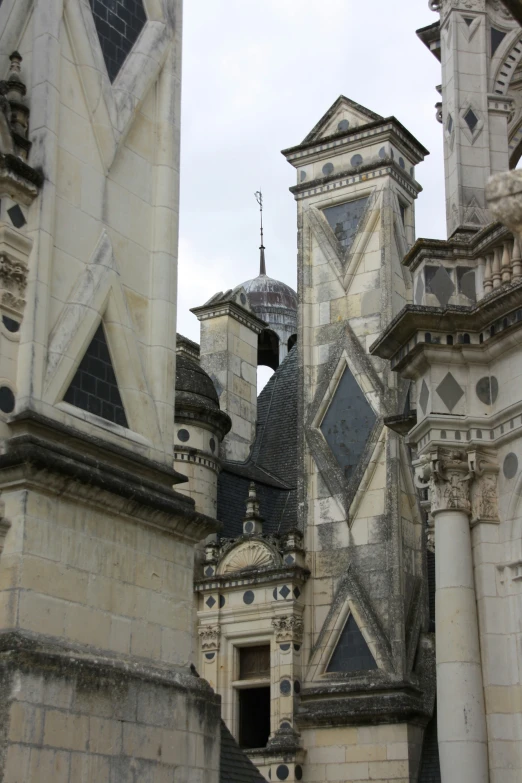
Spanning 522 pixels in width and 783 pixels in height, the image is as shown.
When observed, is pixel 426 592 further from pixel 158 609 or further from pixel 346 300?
pixel 158 609

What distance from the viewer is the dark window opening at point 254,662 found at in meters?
17.9

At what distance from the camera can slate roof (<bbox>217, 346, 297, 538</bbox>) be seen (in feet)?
67.8

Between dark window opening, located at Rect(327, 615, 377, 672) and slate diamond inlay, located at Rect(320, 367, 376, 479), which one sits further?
slate diamond inlay, located at Rect(320, 367, 376, 479)

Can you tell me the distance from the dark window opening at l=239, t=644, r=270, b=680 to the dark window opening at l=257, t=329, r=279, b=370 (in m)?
14.8

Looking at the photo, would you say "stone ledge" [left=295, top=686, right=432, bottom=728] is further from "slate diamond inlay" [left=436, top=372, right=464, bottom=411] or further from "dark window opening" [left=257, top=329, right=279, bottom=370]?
"dark window opening" [left=257, top=329, right=279, bottom=370]

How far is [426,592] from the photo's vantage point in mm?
17547

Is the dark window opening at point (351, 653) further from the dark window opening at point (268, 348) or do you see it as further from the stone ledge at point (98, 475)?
the dark window opening at point (268, 348)

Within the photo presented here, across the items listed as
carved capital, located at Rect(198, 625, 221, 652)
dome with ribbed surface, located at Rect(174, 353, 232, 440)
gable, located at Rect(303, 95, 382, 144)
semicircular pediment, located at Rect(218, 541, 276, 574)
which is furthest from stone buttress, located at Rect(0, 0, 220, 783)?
gable, located at Rect(303, 95, 382, 144)

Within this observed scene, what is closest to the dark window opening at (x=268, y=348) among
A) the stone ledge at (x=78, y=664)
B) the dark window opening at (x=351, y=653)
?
the dark window opening at (x=351, y=653)

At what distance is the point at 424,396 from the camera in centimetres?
1359

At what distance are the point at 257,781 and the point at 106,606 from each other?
3.95 m

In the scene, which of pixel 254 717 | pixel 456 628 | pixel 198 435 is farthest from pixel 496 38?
pixel 254 717

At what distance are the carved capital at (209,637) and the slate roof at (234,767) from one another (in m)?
5.65

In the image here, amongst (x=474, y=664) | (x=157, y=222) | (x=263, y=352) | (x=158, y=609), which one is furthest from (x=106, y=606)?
(x=263, y=352)
